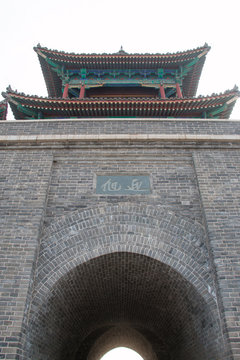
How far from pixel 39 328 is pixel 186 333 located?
310 cm

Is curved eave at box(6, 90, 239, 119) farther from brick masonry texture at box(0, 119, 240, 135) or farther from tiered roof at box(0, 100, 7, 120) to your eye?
brick masonry texture at box(0, 119, 240, 135)

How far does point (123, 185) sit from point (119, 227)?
92 cm

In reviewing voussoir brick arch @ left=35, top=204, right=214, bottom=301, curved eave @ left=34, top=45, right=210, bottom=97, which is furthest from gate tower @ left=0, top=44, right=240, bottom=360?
curved eave @ left=34, top=45, right=210, bottom=97

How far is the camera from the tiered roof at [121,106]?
7812mm

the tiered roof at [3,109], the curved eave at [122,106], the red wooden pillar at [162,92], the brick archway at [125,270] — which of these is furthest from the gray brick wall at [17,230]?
the red wooden pillar at [162,92]

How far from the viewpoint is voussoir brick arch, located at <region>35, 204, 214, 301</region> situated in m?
5.04

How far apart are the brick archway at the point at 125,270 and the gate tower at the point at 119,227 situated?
0.02 m

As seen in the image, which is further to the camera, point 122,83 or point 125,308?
point 122,83

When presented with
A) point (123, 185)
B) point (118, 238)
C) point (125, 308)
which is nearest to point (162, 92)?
point (123, 185)

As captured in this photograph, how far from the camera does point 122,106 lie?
7.94m

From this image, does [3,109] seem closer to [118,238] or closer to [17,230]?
[17,230]

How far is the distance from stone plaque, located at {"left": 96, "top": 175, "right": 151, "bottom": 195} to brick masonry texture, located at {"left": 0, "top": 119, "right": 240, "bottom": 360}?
0.11 m

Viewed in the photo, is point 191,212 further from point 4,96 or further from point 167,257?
point 4,96

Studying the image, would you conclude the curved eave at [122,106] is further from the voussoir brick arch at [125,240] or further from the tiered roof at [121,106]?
the voussoir brick arch at [125,240]
